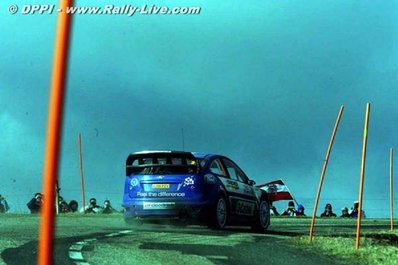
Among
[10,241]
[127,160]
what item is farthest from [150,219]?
[10,241]

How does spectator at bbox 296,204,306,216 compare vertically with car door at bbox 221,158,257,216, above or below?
below

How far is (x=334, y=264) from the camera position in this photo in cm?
981

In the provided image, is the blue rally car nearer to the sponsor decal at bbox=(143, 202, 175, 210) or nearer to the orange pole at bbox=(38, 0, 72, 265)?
the sponsor decal at bbox=(143, 202, 175, 210)

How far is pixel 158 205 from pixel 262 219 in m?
3.18

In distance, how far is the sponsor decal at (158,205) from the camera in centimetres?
1561

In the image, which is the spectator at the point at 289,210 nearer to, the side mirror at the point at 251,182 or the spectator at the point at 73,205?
the spectator at the point at 73,205

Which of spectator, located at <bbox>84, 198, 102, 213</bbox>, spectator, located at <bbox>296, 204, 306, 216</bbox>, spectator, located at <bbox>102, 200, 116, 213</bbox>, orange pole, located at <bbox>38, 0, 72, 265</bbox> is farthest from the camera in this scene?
spectator, located at <bbox>296, 204, 306, 216</bbox>

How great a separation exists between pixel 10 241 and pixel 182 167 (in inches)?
227

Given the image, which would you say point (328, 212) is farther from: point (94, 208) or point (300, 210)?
point (94, 208)

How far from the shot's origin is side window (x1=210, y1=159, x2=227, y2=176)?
1635cm

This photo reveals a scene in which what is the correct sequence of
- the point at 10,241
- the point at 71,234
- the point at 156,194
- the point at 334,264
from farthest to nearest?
the point at 156,194 → the point at 71,234 → the point at 10,241 → the point at 334,264

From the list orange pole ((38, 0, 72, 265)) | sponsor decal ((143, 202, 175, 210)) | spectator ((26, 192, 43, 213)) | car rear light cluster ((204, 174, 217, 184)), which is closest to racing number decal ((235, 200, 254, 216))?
car rear light cluster ((204, 174, 217, 184))

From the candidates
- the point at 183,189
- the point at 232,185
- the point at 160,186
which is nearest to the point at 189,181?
the point at 183,189

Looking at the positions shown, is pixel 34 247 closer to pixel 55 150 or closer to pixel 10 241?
pixel 10 241
